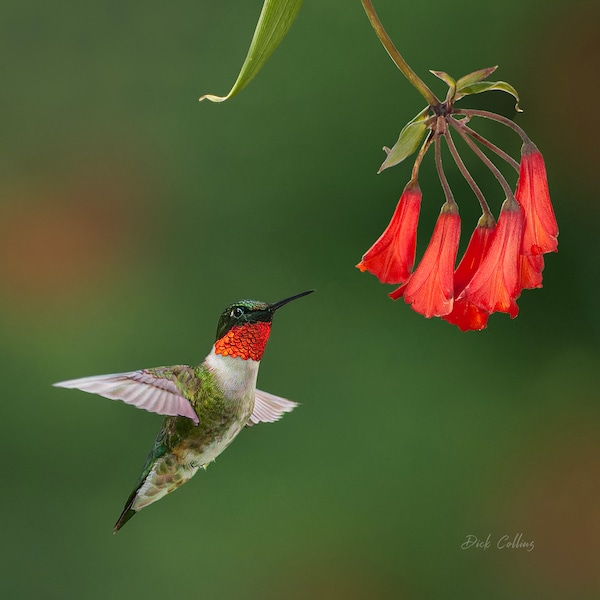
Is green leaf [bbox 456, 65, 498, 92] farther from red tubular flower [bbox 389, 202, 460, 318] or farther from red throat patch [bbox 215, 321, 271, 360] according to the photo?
red throat patch [bbox 215, 321, 271, 360]

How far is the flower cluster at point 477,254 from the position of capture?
31.5 inches

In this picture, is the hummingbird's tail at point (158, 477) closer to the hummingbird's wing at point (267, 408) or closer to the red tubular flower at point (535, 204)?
the hummingbird's wing at point (267, 408)

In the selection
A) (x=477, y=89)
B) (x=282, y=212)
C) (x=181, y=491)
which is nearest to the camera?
(x=477, y=89)

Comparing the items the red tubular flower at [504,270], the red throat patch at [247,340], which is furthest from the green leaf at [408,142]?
the red throat patch at [247,340]

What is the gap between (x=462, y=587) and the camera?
9.95 ft

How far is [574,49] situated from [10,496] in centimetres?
226

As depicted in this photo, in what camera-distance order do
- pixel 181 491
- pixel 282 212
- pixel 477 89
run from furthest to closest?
pixel 282 212, pixel 181 491, pixel 477 89

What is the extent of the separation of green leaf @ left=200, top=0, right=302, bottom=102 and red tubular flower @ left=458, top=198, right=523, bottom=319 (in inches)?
9.6

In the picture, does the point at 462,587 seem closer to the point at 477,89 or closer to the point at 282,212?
the point at 282,212

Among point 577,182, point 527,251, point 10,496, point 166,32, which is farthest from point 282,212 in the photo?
point 527,251

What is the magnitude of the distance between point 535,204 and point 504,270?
0.08m

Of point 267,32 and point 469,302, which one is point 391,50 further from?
point 469,302

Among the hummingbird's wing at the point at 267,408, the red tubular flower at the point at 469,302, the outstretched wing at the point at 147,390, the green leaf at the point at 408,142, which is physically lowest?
the hummingbird's wing at the point at 267,408

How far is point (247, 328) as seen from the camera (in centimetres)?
91
